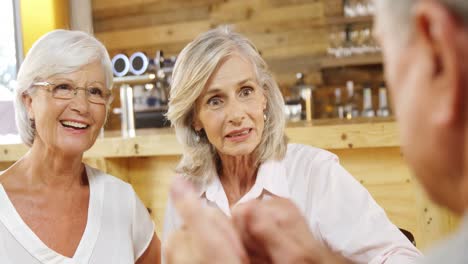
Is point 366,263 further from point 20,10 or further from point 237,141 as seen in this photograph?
point 20,10

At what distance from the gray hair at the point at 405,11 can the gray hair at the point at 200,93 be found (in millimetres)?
1084

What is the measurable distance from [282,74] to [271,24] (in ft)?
1.66

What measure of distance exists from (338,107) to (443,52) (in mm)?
4404

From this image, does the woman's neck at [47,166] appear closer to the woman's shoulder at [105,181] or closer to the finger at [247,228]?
the woman's shoulder at [105,181]

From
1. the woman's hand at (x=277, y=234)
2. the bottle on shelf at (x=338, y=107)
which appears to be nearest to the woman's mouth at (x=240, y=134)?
the woman's hand at (x=277, y=234)

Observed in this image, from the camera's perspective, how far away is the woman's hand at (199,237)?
1.80 ft

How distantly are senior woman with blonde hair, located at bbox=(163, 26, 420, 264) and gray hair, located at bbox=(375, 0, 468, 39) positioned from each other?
37.9 inches

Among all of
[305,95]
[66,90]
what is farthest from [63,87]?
[305,95]

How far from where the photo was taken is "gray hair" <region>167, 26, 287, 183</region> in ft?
4.87

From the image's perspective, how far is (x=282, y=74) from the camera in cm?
506

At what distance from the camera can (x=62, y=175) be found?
1575 millimetres

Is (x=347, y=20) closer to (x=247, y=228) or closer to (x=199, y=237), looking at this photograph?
(x=247, y=228)

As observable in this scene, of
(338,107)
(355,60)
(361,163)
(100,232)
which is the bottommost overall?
(338,107)

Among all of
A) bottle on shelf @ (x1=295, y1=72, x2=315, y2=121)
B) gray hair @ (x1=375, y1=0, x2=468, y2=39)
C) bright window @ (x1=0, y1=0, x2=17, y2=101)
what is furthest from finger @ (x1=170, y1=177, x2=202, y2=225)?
bright window @ (x1=0, y1=0, x2=17, y2=101)
